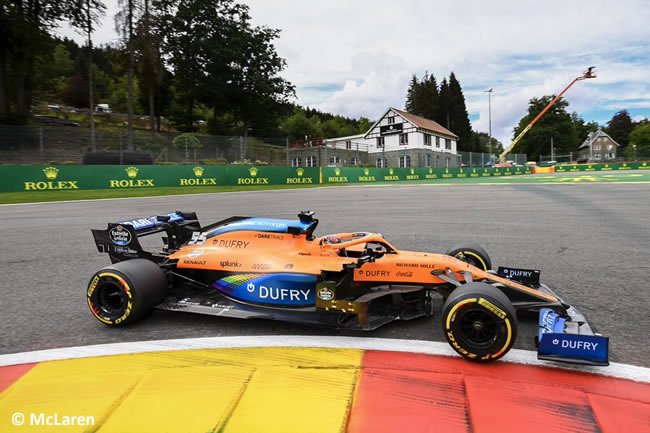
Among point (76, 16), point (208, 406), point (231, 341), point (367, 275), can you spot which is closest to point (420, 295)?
point (367, 275)

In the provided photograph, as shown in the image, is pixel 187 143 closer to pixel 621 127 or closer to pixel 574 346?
pixel 574 346

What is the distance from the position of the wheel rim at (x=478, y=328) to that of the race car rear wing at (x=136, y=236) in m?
2.73

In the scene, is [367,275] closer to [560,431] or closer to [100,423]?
[560,431]

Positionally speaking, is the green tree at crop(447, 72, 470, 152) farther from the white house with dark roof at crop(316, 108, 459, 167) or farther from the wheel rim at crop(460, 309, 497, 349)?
the wheel rim at crop(460, 309, 497, 349)

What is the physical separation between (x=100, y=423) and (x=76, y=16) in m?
36.5

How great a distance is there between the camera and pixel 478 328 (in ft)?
8.15

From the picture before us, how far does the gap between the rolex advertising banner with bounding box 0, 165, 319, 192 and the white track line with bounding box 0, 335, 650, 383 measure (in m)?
20.7

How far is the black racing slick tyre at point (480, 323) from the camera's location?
2400mm

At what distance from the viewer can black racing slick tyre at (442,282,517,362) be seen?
7.87 ft

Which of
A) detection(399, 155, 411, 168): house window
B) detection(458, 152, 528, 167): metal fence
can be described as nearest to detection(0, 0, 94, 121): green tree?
detection(399, 155, 411, 168): house window

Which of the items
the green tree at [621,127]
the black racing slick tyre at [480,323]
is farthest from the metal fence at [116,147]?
the green tree at [621,127]

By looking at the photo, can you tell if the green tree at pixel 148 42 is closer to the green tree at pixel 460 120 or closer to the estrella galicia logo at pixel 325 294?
the estrella galicia logo at pixel 325 294

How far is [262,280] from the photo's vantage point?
3.18 meters

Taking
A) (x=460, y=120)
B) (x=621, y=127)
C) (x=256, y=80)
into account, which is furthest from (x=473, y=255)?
(x=621, y=127)
